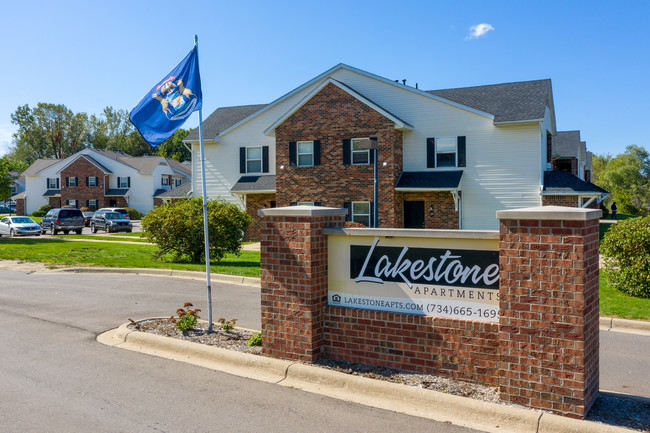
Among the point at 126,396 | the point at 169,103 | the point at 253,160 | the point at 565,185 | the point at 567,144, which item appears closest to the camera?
the point at 126,396

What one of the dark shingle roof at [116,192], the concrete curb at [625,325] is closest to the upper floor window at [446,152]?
the concrete curb at [625,325]

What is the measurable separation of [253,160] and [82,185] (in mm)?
38341

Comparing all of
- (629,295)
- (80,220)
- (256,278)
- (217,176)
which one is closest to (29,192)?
(80,220)

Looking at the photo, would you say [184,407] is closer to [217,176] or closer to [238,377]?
[238,377]

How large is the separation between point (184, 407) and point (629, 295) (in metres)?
11.4

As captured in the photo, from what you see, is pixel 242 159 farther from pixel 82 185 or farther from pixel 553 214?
pixel 82 185

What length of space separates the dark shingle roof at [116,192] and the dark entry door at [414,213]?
139 feet

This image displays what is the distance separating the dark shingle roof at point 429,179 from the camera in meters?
24.1

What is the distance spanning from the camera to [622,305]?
1101 cm

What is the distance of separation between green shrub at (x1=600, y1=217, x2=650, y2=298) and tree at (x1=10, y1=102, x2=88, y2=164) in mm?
102531

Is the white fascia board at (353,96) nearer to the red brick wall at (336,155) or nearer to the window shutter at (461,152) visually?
the red brick wall at (336,155)

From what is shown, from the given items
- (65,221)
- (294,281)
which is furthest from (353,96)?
(65,221)

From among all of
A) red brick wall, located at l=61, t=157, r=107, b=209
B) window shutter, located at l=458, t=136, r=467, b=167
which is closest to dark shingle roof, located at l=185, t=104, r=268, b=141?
window shutter, located at l=458, t=136, r=467, b=167

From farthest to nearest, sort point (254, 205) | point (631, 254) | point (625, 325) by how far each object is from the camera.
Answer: point (254, 205), point (631, 254), point (625, 325)
